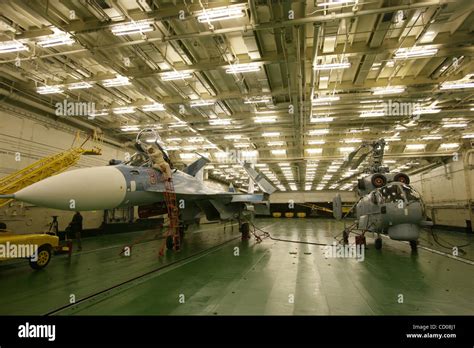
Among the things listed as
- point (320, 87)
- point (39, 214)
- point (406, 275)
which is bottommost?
point (406, 275)

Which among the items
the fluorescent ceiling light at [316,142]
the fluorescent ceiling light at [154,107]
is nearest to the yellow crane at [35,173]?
the fluorescent ceiling light at [154,107]

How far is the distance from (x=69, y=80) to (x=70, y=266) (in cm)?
843

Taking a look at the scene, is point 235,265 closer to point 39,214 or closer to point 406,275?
point 406,275

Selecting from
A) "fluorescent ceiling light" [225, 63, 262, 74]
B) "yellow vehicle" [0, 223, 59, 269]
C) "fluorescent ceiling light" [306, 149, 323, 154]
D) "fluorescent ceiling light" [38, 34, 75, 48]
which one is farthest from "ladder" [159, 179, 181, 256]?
"fluorescent ceiling light" [306, 149, 323, 154]

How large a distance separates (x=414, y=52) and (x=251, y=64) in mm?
5419

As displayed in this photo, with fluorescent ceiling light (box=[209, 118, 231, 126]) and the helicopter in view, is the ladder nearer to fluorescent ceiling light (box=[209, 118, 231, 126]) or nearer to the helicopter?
the helicopter

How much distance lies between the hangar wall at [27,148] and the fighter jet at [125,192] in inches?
312

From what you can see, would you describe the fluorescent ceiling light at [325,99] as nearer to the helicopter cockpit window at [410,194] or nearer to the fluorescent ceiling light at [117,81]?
the helicopter cockpit window at [410,194]

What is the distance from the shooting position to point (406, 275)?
5.10m

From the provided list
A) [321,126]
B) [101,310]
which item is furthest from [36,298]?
[321,126]

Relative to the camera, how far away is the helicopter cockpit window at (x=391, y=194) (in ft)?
24.2

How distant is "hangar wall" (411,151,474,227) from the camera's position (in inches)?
664
